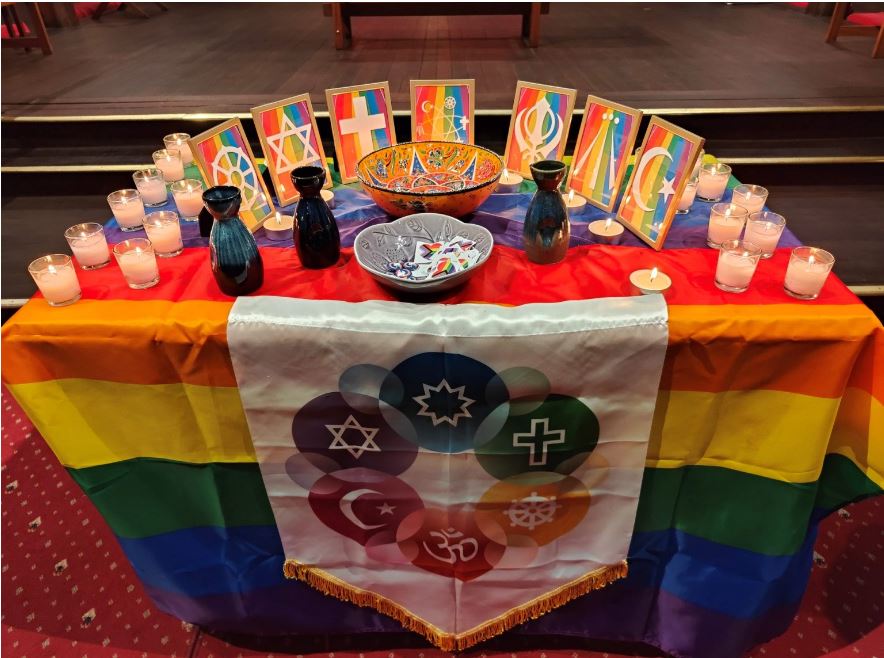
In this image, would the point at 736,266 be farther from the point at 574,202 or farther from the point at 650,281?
the point at 574,202

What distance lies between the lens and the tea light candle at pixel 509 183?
1.45 metres

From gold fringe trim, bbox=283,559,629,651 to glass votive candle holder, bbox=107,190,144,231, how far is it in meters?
0.82

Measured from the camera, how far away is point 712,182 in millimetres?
1340

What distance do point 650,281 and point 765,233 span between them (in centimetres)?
27

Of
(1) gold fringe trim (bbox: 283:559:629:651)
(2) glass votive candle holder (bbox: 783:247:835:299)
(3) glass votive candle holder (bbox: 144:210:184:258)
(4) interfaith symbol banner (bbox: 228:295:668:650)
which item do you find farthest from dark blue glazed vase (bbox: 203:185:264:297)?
(2) glass votive candle holder (bbox: 783:247:835:299)

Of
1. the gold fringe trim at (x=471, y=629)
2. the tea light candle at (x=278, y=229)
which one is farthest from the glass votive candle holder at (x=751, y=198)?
the tea light candle at (x=278, y=229)

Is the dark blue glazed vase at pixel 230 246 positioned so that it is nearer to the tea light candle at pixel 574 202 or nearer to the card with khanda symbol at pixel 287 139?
the card with khanda symbol at pixel 287 139

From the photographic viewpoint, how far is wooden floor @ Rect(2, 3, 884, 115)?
2.64 metres

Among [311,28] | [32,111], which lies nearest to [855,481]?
[32,111]

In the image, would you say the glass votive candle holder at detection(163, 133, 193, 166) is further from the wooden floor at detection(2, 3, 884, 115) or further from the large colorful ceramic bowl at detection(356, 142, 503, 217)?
the wooden floor at detection(2, 3, 884, 115)

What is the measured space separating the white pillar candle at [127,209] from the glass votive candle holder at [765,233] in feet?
4.19

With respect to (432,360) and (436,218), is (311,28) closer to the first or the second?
(436,218)

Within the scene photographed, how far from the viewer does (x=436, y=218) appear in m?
1.20

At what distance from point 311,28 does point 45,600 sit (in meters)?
3.79
